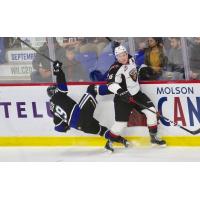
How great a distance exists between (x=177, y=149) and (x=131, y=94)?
0.43 m

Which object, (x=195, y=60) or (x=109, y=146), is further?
(x=109, y=146)

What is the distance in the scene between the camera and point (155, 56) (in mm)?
2988

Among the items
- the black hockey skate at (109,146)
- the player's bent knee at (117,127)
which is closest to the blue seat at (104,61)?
the player's bent knee at (117,127)

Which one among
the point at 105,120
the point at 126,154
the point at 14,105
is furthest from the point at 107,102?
the point at 14,105

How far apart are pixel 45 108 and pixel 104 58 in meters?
0.47

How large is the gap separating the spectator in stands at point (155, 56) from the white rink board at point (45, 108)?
0.35 feet

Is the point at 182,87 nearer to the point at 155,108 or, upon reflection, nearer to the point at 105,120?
the point at 155,108

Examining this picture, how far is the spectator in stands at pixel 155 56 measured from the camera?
2984 mm

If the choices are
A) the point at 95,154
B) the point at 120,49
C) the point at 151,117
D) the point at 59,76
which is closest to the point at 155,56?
the point at 120,49

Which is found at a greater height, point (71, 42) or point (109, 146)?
point (71, 42)

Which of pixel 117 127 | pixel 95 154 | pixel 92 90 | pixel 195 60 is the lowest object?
pixel 95 154

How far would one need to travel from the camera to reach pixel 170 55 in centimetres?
299

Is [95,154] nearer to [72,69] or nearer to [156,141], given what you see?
[156,141]

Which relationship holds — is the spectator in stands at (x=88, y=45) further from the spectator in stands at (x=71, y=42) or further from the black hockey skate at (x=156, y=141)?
the black hockey skate at (x=156, y=141)
